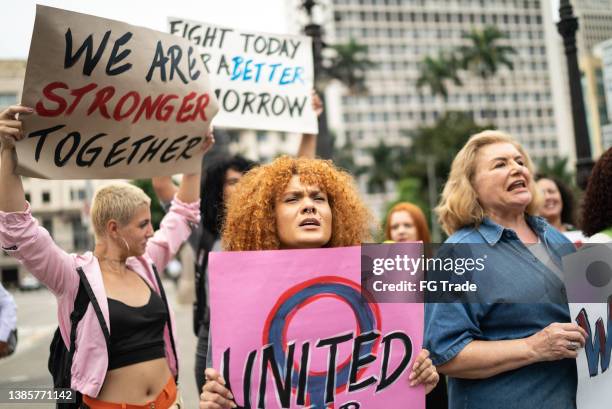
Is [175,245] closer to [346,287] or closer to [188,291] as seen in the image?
[346,287]

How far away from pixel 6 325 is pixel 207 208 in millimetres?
1316

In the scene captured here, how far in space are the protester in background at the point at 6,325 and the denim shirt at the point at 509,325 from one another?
7.54 ft

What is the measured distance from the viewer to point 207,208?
147 inches

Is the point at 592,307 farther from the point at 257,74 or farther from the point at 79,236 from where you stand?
the point at 79,236

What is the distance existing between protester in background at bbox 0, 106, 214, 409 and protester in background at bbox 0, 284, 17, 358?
0.83 meters

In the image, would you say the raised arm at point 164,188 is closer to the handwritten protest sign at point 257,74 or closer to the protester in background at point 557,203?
the handwritten protest sign at point 257,74

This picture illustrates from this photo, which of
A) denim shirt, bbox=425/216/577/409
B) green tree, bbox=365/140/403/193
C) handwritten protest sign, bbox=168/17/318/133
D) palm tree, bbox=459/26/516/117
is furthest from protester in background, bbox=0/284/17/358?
green tree, bbox=365/140/403/193

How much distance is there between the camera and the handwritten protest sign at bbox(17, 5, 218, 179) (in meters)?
2.48

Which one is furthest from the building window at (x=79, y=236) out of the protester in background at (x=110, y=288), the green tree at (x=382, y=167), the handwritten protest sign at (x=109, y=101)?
the green tree at (x=382, y=167)

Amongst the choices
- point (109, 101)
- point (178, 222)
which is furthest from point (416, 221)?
point (109, 101)

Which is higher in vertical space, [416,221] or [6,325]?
[416,221]

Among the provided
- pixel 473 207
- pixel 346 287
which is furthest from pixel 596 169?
pixel 346 287

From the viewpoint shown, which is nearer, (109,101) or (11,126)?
(11,126)

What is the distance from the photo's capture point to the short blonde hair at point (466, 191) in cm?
249
